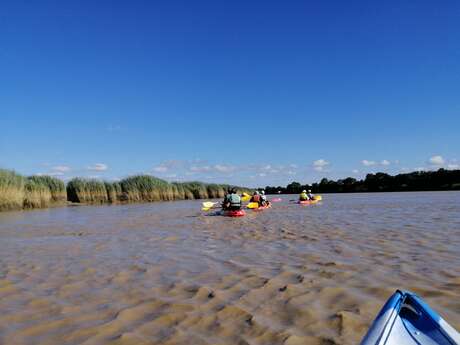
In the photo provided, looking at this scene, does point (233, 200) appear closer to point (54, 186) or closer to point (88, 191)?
point (54, 186)

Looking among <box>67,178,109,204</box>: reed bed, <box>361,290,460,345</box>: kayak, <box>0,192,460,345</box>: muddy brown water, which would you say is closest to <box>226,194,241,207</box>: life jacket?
<box>0,192,460,345</box>: muddy brown water

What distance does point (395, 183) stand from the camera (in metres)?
65.7

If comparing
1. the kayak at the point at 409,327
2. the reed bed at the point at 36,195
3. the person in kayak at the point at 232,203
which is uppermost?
the reed bed at the point at 36,195

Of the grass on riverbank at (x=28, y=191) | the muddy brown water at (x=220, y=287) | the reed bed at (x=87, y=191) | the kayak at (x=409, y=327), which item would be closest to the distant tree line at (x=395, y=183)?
the reed bed at (x=87, y=191)

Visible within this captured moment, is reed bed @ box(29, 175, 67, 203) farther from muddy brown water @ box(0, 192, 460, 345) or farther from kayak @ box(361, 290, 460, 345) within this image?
kayak @ box(361, 290, 460, 345)

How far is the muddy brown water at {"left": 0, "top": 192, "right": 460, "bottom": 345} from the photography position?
3.99 metres

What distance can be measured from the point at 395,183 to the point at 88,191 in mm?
50744

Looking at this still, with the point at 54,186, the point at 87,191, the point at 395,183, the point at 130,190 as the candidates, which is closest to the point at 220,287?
the point at 54,186

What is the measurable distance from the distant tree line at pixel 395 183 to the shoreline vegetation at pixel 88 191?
31876mm

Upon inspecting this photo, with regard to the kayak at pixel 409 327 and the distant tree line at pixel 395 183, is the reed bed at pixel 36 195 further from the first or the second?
the distant tree line at pixel 395 183

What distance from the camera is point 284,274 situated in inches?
242

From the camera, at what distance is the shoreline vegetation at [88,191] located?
24969 millimetres

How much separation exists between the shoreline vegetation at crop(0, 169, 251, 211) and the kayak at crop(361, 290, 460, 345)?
84.6 feet

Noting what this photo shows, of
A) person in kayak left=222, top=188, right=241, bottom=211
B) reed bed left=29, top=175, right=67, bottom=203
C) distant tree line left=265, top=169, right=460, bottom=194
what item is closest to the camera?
person in kayak left=222, top=188, right=241, bottom=211
